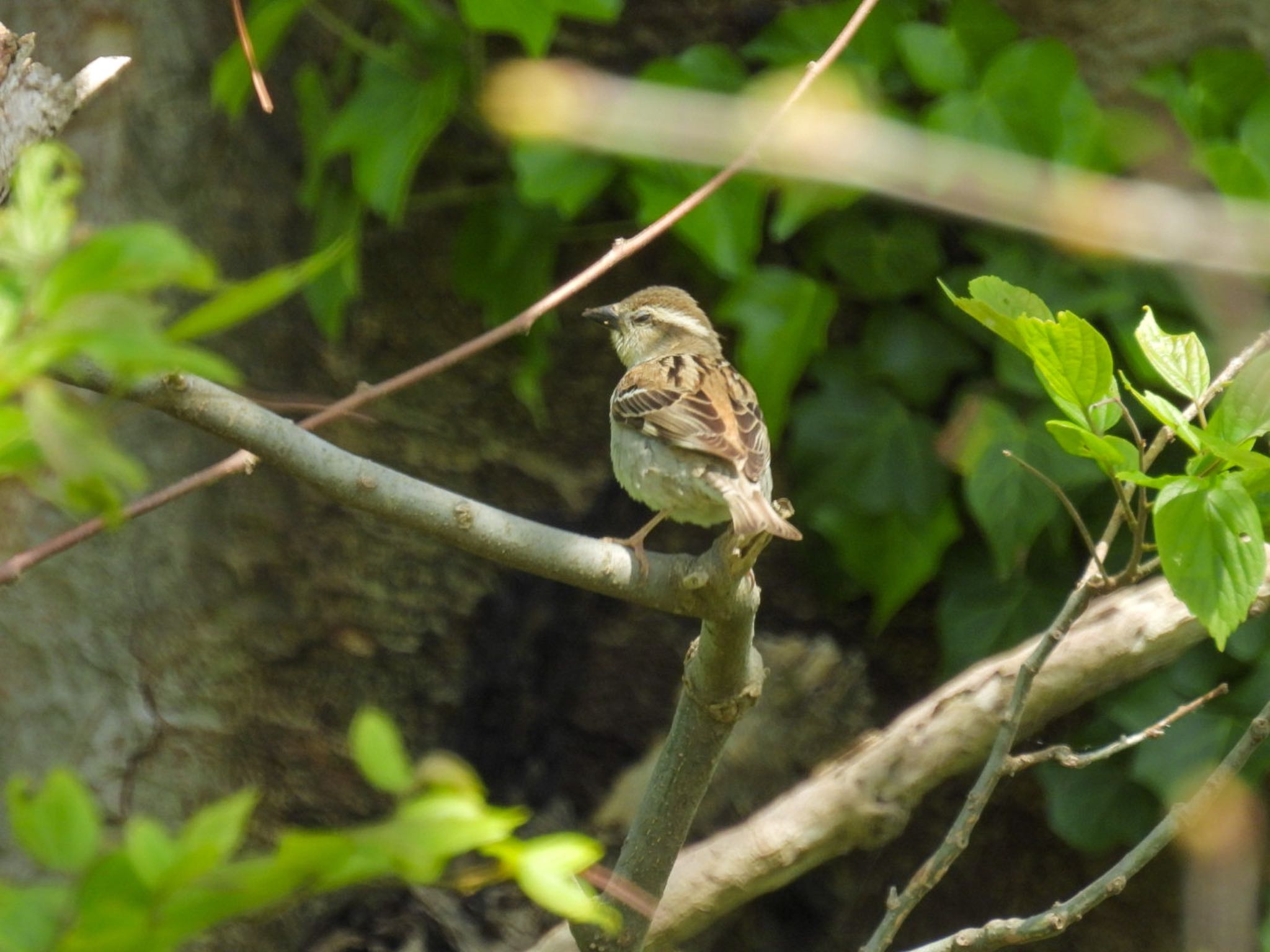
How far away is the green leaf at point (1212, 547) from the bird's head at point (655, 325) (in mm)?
2161

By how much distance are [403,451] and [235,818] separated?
3.75 m

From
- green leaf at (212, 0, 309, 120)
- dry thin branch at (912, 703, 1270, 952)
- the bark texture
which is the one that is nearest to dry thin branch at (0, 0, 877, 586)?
dry thin branch at (912, 703, 1270, 952)

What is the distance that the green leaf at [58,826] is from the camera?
103 centimetres

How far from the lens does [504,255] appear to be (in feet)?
14.3

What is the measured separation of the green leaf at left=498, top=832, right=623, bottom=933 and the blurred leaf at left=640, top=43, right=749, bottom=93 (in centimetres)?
312

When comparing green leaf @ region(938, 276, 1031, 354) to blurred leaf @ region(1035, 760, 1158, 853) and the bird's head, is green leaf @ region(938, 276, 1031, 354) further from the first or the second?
blurred leaf @ region(1035, 760, 1158, 853)

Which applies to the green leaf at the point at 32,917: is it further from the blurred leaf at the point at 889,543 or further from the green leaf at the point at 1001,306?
the blurred leaf at the point at 889,543

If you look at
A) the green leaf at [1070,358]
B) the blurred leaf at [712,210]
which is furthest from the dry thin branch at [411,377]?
the blurred leaf at [712,210]

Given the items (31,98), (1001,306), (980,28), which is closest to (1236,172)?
(980,28)

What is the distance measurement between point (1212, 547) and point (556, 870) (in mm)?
1355

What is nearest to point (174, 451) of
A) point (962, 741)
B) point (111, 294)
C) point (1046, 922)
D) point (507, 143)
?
point (507, 143)

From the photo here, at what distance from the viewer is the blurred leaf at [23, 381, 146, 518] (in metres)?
0.98

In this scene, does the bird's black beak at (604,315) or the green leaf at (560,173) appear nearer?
the green leaf at (560,173)

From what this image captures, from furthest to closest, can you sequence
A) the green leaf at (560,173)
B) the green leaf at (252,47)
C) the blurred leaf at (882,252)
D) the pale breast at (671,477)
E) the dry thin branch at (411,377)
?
the blurred leaf at (882,252) → the green leaf at (560,173) → the green leaf at (252,47) → the pale breast at (671,477) → the dry thin branch at (411,377)
